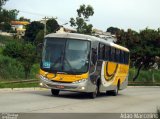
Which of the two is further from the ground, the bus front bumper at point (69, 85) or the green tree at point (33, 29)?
the green tree at point (33, 29)

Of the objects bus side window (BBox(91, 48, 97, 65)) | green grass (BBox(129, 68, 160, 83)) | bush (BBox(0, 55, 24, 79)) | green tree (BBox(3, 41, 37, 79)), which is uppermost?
bus side window (BBox(91, 48, 97, 65))

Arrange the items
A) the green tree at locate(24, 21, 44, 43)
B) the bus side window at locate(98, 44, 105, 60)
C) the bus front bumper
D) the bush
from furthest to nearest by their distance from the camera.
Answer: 1. the green tree at locate(24, 21, 44, 43)
2. the bush
3. the bus side window at locate(98, 44, 105, 60)
4. the bus front bumper

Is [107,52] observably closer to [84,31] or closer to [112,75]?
[112,75]

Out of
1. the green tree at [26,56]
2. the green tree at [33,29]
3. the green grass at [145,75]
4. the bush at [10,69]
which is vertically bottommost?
the green grass at [145,75]

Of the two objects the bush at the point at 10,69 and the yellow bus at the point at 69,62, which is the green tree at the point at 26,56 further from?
the yellow bus at the point at 69,62

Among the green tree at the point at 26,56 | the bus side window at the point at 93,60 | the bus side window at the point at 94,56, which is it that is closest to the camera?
the bus side window at the point at 93,60

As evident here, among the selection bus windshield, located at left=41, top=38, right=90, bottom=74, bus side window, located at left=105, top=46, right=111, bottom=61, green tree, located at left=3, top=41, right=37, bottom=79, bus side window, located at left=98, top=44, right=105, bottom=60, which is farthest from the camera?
green tree, located at left=3, top=41, right=37, bottom=79

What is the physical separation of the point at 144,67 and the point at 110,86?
35052 mm

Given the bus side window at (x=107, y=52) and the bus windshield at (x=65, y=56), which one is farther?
the bus side window at (x=107, y=52)

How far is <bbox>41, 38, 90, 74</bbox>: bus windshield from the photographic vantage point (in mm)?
23531

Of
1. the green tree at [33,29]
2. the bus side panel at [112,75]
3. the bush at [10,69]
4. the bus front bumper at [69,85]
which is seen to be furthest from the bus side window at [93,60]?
the green tree at [33,29]

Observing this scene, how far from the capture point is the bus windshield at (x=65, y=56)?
77.2 ft

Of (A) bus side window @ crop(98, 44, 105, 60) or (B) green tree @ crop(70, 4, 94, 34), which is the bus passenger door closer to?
(A) bus side window @ crop(98, 44, 105, 60)

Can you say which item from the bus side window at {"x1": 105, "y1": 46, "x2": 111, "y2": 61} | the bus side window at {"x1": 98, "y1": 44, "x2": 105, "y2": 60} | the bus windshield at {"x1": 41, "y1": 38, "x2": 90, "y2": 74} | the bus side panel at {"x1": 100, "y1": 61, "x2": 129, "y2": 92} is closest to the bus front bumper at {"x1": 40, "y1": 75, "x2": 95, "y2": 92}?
the bus windshield at {"x1": 41, "y1": 38, "x2": 90, "y2": 74}
